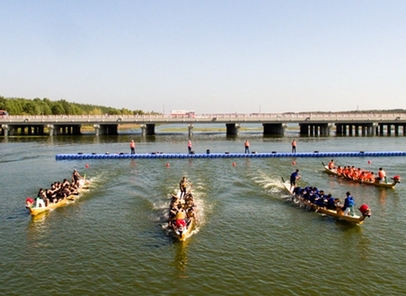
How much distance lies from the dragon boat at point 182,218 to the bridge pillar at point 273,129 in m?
81.1

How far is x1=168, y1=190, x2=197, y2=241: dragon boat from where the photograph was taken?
63.2 feet

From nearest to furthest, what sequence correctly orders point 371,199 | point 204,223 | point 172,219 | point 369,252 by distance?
point 369,252
point 172,219
point 204,223
point 371,199

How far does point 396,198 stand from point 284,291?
1799cm

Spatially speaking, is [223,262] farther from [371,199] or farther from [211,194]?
[371,199]

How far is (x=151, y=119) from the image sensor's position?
96.0 meters

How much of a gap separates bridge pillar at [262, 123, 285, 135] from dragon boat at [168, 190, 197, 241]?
81.1m


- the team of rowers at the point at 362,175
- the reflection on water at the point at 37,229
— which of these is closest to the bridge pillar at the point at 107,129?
the team of rowers at the point at 362,175

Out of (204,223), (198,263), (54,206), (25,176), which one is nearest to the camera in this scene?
(198,263)

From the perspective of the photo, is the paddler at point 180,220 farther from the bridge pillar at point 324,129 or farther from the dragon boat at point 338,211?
the bridge pillar at point 324,129

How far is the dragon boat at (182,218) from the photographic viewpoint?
19266mm

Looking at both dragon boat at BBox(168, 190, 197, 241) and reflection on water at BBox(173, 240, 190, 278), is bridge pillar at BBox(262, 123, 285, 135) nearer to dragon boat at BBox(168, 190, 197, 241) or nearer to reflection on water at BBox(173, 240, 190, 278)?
dragon boat at BBox(168, 190, 197, 241)

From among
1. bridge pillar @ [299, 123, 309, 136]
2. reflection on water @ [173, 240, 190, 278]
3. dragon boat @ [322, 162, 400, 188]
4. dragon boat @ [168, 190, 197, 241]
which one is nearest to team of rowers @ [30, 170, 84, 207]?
dragon boat @ [168, 190, 197, 241]

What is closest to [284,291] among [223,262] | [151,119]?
[223,262]

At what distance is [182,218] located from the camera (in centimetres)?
2008
